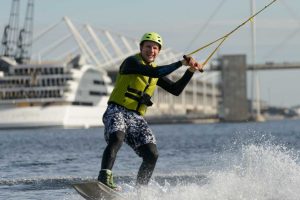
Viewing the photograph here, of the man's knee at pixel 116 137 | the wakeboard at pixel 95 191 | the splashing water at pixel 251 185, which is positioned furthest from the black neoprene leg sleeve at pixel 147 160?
the wakeboard at pixel 95 191

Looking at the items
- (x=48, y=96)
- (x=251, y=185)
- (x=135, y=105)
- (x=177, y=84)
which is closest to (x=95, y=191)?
(x=135, y=105)

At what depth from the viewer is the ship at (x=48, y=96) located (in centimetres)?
11200

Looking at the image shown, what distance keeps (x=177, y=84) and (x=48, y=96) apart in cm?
10468

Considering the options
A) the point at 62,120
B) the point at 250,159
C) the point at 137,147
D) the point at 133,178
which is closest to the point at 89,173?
the point at 133,178

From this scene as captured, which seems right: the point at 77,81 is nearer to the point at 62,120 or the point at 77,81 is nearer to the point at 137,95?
the point at 62,120

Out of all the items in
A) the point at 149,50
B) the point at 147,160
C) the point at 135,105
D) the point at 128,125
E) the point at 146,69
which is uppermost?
the point at 149,50

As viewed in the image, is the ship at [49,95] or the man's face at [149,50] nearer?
the man's face at [149,50]

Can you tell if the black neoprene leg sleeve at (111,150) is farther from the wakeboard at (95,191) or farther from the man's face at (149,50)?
the man's face at (149,50)

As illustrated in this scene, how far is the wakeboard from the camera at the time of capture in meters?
10.5

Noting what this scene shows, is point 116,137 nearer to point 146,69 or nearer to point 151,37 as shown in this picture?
point 146,69

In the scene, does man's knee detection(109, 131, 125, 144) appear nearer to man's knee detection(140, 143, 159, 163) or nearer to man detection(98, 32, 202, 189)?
man detection(98, 32, 202, 189)

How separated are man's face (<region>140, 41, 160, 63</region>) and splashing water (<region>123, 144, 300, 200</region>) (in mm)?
1647

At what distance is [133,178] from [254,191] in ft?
16.0

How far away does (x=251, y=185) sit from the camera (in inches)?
479
